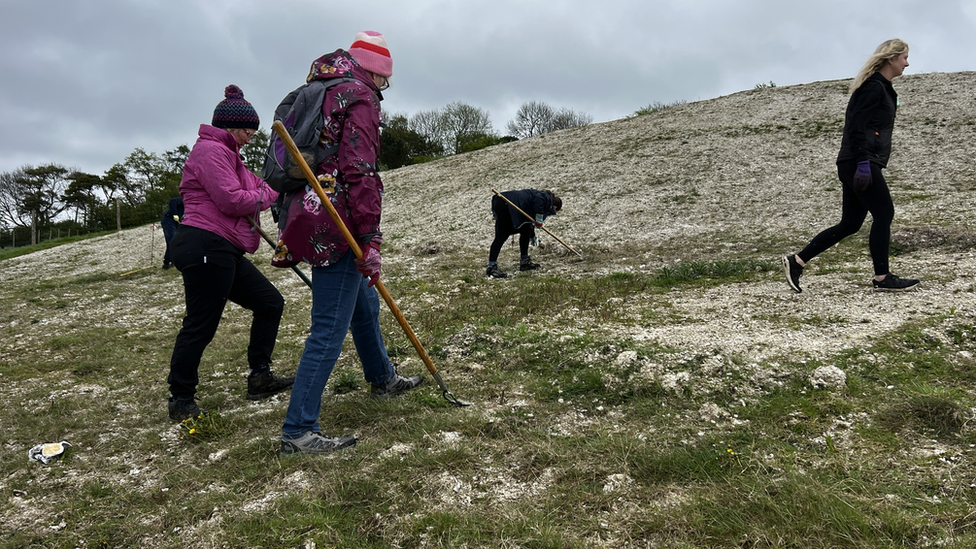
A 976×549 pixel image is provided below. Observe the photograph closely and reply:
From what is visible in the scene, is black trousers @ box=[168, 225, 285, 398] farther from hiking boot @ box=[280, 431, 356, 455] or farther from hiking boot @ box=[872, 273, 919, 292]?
hiking boot @ box=[872, 273, 919, 292]

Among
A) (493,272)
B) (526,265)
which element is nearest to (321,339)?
(493,272)

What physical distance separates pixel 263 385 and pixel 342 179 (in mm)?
2358

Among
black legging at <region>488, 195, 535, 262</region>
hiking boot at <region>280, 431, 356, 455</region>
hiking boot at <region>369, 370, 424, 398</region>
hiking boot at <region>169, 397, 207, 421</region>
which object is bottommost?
hiking boot at <region>169, 397, 207, 421</region>

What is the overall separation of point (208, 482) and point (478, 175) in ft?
75.1

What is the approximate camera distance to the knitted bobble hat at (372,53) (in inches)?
130

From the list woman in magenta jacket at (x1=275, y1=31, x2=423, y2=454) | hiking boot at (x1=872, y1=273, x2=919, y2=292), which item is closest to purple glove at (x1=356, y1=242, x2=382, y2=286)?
woman in magenta jacket at (x1=275, y1=31, x2=423, y2=454)

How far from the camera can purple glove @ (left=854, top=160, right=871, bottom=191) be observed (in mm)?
5258

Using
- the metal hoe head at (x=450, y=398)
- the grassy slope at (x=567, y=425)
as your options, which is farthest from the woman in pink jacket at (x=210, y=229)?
the metal hoe head at (x=450, y=398)

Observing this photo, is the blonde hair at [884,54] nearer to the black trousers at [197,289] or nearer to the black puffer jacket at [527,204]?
the black puffer jacket at [527,204]

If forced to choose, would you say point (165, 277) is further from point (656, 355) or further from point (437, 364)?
point (656, 355)

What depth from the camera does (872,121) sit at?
17.7ft

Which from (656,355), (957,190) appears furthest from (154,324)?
(957,190)

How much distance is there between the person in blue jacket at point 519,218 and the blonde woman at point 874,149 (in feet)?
17.4

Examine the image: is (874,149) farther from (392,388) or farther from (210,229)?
(210,229)
